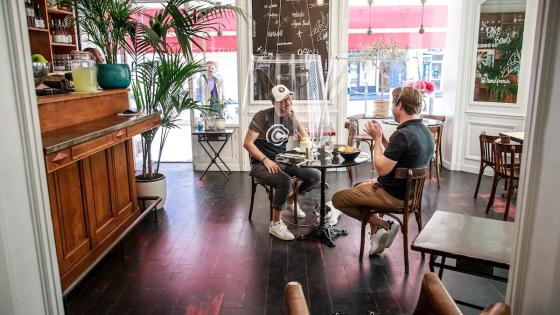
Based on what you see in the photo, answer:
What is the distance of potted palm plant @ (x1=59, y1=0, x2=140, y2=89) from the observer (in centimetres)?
320

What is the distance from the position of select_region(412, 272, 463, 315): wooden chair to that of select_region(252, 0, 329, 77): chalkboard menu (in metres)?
4.57

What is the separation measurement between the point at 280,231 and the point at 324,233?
1.17ft

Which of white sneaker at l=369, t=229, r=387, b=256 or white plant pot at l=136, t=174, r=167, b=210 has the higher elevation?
white plant pot at l=136, t=174, r=167, b=210

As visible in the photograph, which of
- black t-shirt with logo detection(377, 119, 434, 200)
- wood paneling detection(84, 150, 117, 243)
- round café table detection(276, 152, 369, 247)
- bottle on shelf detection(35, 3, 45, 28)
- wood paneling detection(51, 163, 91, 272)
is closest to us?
wood paneling detection(51, 163, 91, 272)

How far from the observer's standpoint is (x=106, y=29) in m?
3.32

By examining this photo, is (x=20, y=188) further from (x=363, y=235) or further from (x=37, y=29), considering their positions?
(x=37, y=29)

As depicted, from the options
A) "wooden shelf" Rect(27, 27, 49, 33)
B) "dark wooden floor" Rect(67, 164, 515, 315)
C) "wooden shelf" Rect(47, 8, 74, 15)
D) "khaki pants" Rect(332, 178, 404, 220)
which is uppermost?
"wooden shelf" Rect(47, 8, 74, 15)

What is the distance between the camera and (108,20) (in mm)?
3312

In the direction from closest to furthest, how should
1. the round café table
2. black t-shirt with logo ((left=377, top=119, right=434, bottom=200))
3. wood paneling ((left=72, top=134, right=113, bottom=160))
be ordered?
wood paneling ((left=72, top=134, right=113, bottom=160))
black t-shirt with logo ((left=377, top=119, right=434, bottom=200))
the round café table

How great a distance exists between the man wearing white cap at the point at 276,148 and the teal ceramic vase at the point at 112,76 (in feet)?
3.55

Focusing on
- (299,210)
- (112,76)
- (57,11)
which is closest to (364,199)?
(299,210)

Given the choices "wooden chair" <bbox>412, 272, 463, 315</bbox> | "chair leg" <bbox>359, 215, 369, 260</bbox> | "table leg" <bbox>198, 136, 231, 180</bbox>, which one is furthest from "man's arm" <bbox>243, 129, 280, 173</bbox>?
"wooden chair" <bbox>412, 272, 463, 315</bbox>

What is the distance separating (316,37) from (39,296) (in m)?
4.72

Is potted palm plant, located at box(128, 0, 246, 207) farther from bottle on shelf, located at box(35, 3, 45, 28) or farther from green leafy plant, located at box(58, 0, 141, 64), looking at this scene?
bottle on shelf, located at box(35, 3, 45, 28)
